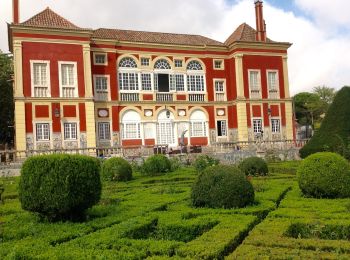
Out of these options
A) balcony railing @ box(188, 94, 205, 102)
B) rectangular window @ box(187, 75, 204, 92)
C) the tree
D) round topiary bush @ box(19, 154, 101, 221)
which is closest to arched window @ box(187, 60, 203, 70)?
rectangular window @ box(187, 75, 204, 92)

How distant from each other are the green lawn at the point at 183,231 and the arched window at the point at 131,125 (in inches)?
862

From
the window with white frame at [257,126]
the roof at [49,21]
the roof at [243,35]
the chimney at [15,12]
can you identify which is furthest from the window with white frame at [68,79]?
the window with white frame at [257,126]

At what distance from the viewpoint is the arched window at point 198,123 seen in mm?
35062

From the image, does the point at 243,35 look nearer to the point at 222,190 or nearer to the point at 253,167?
the point at 253,167

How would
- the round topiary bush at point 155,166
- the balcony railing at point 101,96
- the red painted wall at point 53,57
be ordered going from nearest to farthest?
1. the round topiary bush at point 155,166
2. the red painted wall at point 53,57
3. the balcony railing at point 101,96

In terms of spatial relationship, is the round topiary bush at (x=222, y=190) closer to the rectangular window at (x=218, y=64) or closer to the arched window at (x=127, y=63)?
the arched window at (x=127, y=63)

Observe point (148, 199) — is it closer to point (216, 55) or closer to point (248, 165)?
point (248, 165)

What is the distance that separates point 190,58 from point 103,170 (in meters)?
21.0

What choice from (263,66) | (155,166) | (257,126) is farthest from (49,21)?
(257,126)

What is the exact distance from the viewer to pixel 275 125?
36.5 metres

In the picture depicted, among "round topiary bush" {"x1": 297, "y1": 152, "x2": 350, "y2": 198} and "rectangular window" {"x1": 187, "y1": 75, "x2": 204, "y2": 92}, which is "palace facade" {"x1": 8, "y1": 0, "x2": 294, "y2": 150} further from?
"round topiary bush" {"x1": 297, "y1": 152, "x2": 350, "y2": 198}

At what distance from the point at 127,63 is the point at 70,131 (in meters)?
7.62

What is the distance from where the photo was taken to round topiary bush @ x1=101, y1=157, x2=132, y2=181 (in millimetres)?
16219

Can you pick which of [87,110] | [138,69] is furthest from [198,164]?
[138,69]
